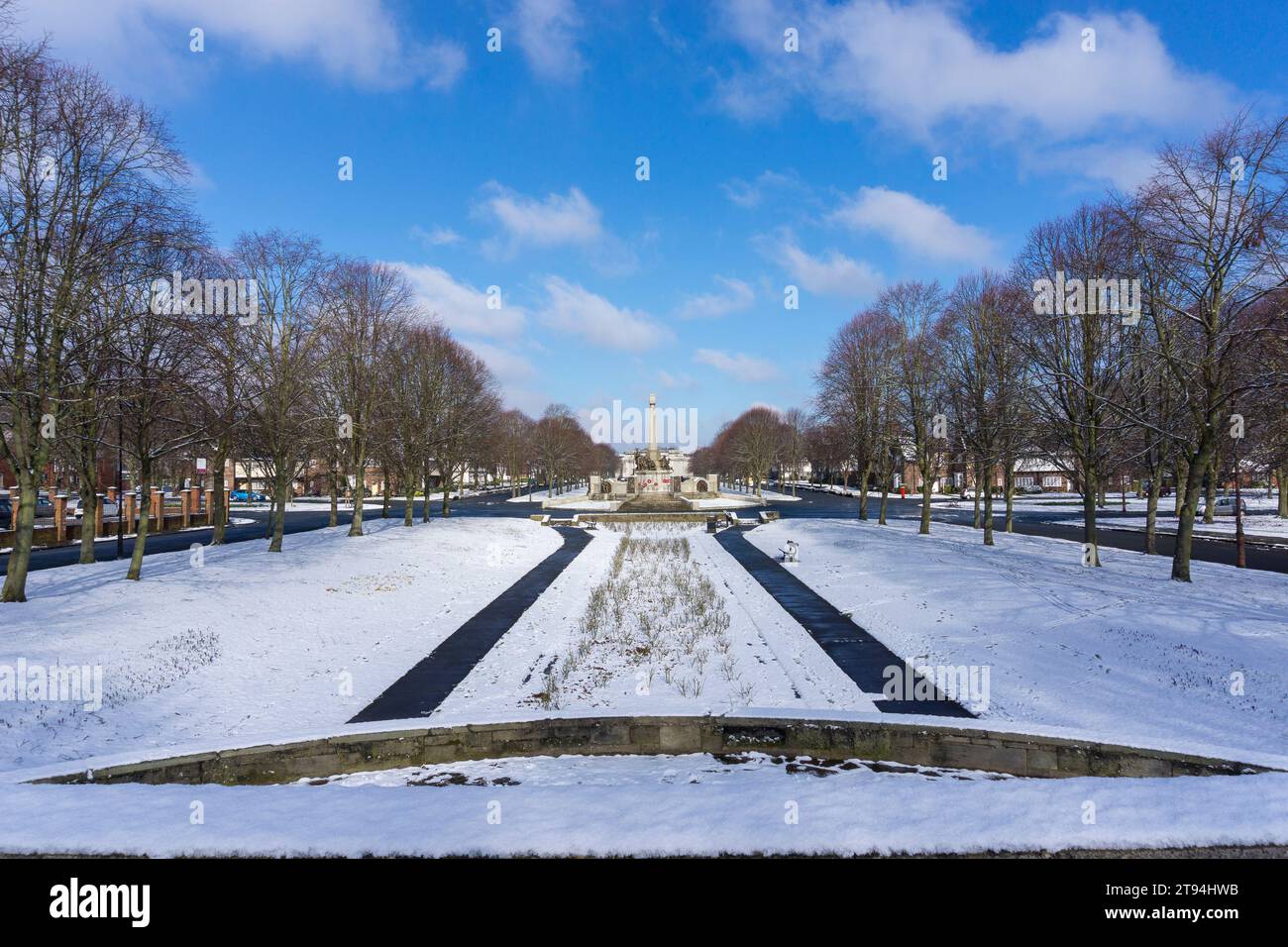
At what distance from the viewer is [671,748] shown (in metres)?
8.23

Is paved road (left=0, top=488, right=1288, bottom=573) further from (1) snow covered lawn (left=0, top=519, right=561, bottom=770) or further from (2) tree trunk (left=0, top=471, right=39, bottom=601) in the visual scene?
(2) tree trunk (left=0, top=471, right=39, bottom=601)

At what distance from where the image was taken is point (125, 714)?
31.4 feet

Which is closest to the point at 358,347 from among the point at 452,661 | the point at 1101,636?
the point at 452,661

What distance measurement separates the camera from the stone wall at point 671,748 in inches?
275

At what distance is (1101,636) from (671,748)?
9127 mm

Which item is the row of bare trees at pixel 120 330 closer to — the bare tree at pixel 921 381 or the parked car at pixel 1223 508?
the bare tree at pixel 921 381

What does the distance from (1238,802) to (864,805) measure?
2555mm

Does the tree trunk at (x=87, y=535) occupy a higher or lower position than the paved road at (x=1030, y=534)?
higher

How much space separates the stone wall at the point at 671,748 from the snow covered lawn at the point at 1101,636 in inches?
22.8

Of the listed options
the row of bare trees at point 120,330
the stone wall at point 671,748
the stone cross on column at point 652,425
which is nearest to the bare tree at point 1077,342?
the stone wall at point 671,748

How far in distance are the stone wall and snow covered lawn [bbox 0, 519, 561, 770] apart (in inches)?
25.0

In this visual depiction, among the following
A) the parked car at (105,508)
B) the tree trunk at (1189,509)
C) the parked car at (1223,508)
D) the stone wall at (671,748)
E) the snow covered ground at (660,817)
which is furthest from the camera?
the parked car at (1223,508)
